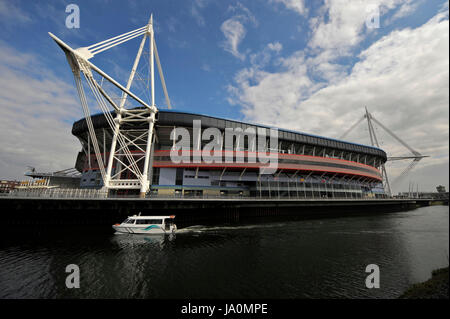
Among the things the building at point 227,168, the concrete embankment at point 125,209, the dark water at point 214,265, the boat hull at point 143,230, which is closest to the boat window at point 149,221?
the boat hull at point 143,230

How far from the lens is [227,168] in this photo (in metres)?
46.9

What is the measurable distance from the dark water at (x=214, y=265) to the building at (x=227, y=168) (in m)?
23.2

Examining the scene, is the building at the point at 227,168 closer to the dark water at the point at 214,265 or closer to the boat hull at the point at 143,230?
the boat hull at the point at 143,230

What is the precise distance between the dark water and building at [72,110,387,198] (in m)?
23.2

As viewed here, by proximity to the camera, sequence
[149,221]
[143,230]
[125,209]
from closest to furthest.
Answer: [143,230] < [149,221] < [125,209]

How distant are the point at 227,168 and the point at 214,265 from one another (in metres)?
32.9

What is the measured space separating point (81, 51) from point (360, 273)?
47572 mm

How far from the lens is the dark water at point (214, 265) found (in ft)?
36.0

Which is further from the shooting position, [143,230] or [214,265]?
[143,230]

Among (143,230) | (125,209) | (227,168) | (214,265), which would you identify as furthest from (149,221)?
(227,168)

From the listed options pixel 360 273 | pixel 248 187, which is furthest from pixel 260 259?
pixel 248 187

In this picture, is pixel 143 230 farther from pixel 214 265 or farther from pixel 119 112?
pixel 119 112
